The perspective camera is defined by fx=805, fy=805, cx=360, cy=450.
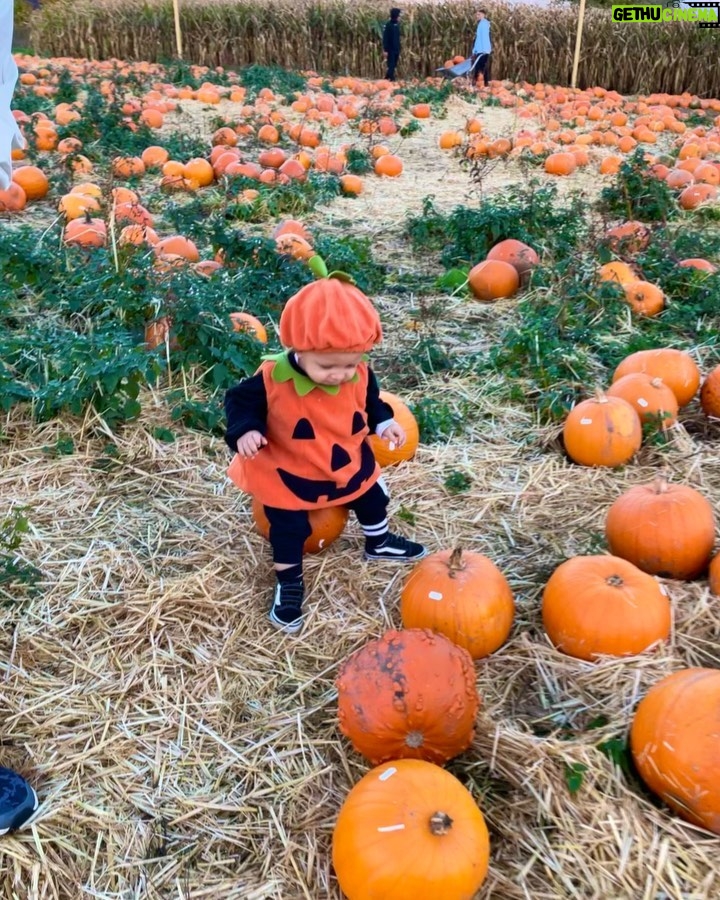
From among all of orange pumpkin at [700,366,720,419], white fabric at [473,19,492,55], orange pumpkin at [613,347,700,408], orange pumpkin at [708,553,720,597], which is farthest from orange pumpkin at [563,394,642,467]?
white fabric at [473,19,492,55]

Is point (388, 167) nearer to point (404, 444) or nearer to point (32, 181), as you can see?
point (32, 181)

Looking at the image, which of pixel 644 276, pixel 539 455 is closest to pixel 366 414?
pixel 539 455

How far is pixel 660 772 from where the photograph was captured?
225cm

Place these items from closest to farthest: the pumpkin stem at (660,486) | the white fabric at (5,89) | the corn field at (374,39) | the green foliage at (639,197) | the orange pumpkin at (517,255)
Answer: the white fabric at (5,89), the pumpkin stem at (660,486), the orange pumpkin at (517,255), the green foliage at (639,197), the corn field at (374,39)

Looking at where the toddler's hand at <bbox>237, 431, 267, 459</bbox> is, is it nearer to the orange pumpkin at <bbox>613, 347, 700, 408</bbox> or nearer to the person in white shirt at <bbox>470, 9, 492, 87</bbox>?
the orange pumpkin at <bbox>613, 347, 700, 408</bbox>

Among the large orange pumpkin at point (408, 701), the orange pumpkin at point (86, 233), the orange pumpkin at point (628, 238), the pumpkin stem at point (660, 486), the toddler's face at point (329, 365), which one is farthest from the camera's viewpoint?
the orange pumpkin at point (628, 238)

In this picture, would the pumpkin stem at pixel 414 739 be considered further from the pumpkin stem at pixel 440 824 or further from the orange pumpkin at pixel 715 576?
the orange pumpkin at pixel 715 576

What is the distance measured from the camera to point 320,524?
3385 millimetres

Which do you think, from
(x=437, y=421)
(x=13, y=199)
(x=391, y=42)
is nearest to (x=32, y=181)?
(x=13, y=199)

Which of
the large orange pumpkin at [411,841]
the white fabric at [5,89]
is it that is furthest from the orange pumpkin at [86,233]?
the large orange pumpkin at [411,841]

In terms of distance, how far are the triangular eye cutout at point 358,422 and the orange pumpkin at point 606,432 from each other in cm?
142

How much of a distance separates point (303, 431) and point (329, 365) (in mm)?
317

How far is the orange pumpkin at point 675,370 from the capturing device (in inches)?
175

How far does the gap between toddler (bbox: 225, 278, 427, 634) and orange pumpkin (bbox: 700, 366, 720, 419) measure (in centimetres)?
211
